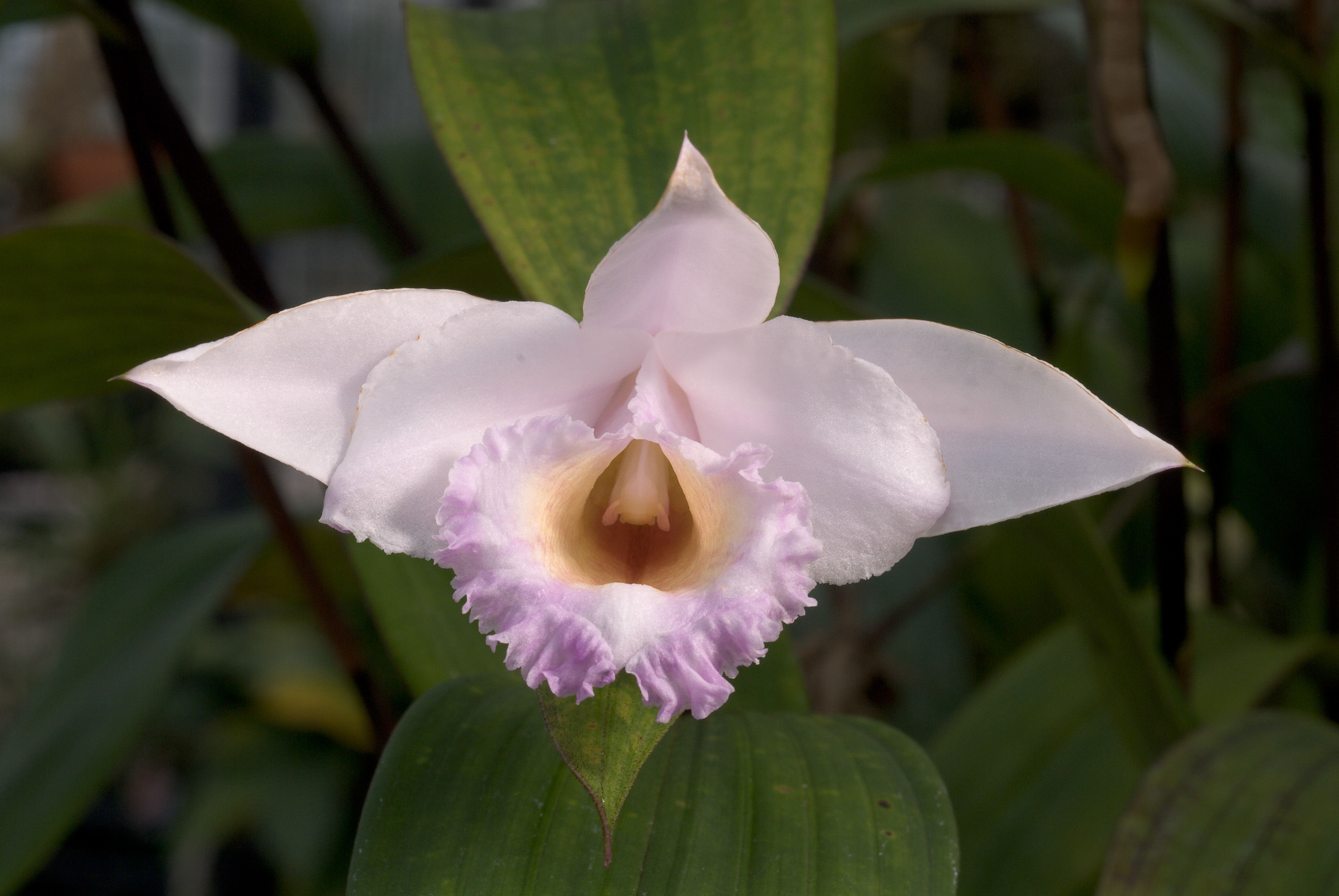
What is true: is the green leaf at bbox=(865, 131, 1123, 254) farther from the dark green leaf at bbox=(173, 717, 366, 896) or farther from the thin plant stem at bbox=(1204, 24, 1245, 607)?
the dark green leaf at bbox=(173, 717, 366, 896)

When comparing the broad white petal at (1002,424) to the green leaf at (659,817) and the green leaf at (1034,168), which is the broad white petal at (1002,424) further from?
the green leaf at (1034,168)

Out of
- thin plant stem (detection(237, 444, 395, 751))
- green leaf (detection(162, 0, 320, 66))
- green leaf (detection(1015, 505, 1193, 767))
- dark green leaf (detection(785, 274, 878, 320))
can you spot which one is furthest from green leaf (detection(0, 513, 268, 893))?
green leaf (detection(1015, 505, 1193, 767))

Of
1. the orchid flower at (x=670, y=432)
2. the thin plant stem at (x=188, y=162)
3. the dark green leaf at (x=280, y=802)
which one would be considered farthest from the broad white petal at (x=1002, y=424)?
the dark green leaf at (x=280, y=802)

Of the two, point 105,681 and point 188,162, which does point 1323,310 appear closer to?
point 188,162

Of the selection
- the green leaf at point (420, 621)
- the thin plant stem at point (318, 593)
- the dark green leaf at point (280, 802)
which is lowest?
the dark green leaf at point (280, 802)

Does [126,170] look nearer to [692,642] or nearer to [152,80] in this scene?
[152,80]

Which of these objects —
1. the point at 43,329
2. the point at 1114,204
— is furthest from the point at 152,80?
the point at 1114,204
